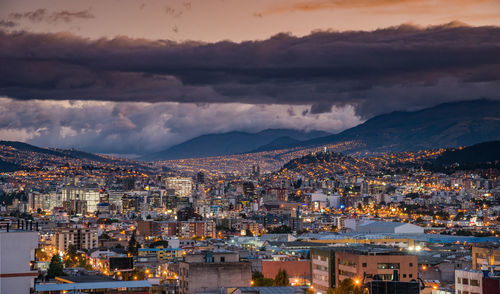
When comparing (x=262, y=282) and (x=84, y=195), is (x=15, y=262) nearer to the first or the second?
(x=262, y=282)

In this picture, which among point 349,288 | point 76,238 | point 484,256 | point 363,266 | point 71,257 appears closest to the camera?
point 349,288

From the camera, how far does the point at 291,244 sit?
8238 cm

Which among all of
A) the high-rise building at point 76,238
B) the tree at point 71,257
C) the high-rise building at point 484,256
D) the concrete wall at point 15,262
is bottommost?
the tree at point 71,257

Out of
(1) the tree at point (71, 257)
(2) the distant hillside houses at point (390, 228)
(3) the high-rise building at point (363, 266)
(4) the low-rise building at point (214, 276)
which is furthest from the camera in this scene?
(2) the distant hillside houses at point (390, 228)

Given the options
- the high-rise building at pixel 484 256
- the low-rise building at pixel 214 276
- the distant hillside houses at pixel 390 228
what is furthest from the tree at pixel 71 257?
the low-rise building at pixel 214 276

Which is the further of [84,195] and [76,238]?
[84,195]

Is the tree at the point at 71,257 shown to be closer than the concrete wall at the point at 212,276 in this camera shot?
No

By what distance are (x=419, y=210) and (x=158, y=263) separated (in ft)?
285

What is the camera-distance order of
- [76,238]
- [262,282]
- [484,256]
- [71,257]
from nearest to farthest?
[262,282]
[484,256]
[71,257]
[76,238]

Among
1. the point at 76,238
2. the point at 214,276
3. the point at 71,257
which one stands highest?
the point at 214,276

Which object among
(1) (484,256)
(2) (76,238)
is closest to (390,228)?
(2) (76,238)

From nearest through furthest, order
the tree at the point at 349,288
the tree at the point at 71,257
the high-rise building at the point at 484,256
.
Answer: the tree at the point at 349,288 → the high-rise building at the point at 484,256 → the tree at the point at 71,257

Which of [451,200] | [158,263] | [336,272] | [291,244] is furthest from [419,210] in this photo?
[336,272]

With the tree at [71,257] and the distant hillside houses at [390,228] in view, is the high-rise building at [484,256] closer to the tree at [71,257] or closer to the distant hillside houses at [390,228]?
the tree at [71,257]
